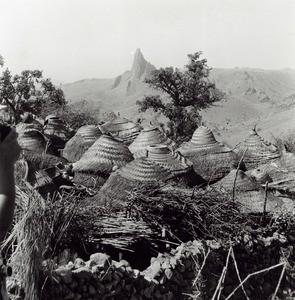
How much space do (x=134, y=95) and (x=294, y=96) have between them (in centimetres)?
2586

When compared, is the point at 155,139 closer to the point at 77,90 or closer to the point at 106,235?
the point at 106,235

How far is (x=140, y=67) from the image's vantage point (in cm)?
9456

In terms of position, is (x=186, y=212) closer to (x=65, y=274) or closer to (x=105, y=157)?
(x=65, y=274)

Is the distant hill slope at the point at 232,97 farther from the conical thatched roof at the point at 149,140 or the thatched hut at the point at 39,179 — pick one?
the thatched hut at the point at 39,179

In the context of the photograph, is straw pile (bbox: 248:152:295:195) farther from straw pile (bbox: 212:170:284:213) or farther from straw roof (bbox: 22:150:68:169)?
straw roof (bbox: 22:150:68:169)

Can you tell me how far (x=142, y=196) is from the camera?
22.6 feet

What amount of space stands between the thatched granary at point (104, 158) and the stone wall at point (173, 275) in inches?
194

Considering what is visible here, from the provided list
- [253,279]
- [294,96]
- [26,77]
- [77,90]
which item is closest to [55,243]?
[253,279]

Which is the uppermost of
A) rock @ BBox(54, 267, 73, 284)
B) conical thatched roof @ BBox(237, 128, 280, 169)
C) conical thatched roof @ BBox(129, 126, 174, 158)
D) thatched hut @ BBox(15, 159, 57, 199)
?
rock @ BBox(54, 267, 73, 284)

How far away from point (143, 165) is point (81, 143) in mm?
6049

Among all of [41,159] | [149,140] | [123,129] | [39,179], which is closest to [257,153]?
[149,140]

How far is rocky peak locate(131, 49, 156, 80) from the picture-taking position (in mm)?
92537

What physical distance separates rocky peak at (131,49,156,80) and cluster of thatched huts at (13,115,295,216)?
2959 inches

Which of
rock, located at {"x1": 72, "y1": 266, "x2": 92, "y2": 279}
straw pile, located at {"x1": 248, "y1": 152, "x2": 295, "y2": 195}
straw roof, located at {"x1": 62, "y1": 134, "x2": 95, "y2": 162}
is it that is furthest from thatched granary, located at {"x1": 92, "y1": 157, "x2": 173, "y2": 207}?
straw roof, located at {"x1": 62, "y1": 134, "x2": 95, "y2": 162}
